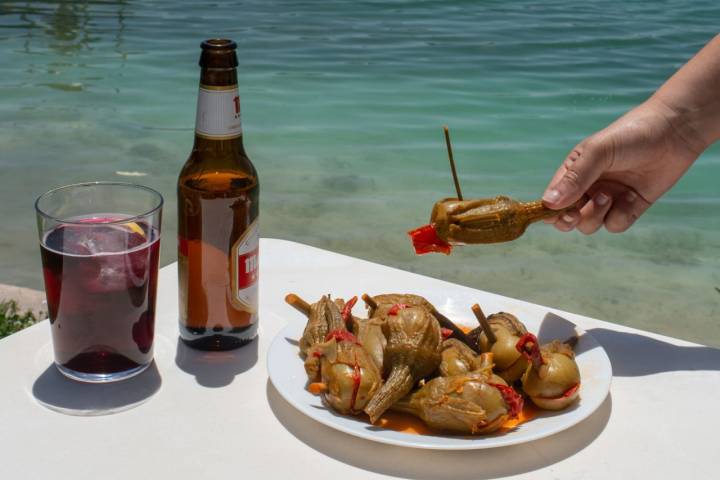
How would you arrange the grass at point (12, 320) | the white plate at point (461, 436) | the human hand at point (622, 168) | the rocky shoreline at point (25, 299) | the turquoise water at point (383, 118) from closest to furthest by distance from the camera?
the white plate at point (461, 436) → the human hand at point (622, 168) → the grass at point (12, 320) → the rocky shoreline at point (25, 299) → the turquoise water at point (383, 118)

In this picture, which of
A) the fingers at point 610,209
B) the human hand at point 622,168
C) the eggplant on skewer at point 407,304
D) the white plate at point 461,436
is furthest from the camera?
the fingers at point 610,209

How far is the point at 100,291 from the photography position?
1348 mm

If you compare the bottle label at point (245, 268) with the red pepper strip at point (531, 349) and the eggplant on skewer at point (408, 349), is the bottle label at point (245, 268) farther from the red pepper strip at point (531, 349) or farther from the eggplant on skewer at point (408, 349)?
the red pepper strip at point (531, 349)

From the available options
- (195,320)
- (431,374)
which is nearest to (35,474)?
(195,320)

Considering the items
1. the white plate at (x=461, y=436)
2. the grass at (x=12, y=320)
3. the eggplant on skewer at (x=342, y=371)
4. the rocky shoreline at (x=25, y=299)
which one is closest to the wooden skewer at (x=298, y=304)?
the white plate at (x=461, y=436)

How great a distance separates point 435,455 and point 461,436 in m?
0.04

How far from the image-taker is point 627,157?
1.90 metres

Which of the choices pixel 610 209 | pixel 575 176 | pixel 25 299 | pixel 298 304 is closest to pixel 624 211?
pixel 610 209

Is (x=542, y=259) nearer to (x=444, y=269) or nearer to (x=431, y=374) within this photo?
(x=444, y=269)

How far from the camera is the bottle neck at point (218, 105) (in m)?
1.39

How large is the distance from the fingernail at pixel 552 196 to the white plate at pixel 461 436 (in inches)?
8.0

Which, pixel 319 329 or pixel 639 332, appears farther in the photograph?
pixel 639 332

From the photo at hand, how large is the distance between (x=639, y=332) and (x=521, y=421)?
49 cm

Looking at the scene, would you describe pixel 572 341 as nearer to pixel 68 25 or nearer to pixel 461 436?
pixel 461 436
